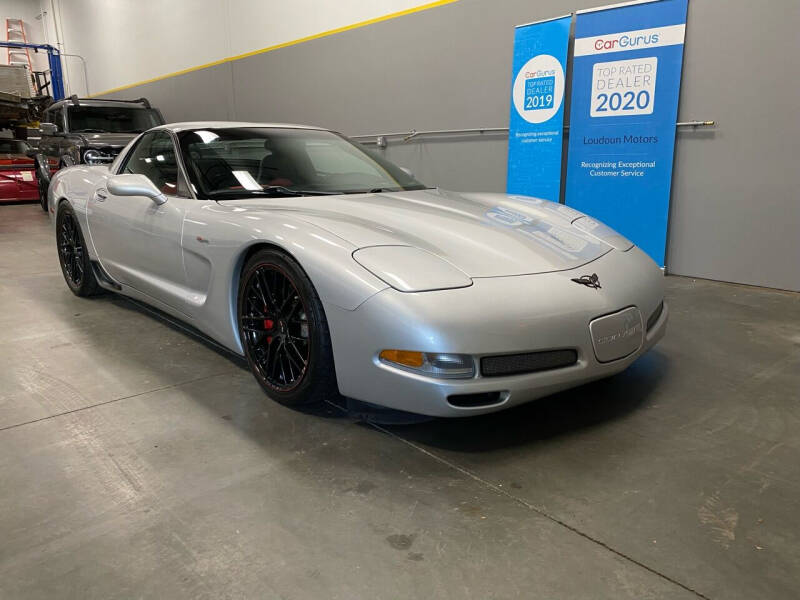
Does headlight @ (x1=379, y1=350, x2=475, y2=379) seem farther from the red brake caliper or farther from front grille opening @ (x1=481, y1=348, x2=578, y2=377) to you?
the red brake caliper

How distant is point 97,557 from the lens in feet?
4.75

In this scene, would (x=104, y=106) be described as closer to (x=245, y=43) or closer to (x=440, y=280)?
(x=245, y=43)

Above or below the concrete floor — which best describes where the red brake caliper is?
above

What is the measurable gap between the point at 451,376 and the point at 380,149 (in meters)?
5.74

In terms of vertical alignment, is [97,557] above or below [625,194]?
below

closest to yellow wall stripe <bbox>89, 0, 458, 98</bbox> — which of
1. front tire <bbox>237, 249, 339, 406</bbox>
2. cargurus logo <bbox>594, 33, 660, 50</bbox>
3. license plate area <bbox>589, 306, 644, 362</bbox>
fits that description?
cargurus logo <bbox>594, 33, 660, 50</bbox>

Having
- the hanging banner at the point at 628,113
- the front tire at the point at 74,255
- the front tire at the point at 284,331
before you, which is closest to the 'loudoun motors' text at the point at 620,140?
the hanging banner at the point at 628,113

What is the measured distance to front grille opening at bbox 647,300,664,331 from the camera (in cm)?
222

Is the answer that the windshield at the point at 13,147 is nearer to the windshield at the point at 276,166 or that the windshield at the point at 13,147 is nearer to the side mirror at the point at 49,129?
the side mirror at the point at 49,129

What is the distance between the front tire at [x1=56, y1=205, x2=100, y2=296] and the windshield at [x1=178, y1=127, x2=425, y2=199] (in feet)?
4.35

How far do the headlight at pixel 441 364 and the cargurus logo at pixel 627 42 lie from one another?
3873 mm

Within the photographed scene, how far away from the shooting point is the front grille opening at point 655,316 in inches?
87.3

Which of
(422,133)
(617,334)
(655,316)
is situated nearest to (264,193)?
(617,334)

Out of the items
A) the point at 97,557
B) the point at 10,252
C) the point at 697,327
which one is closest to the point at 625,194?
the point at 697,327
